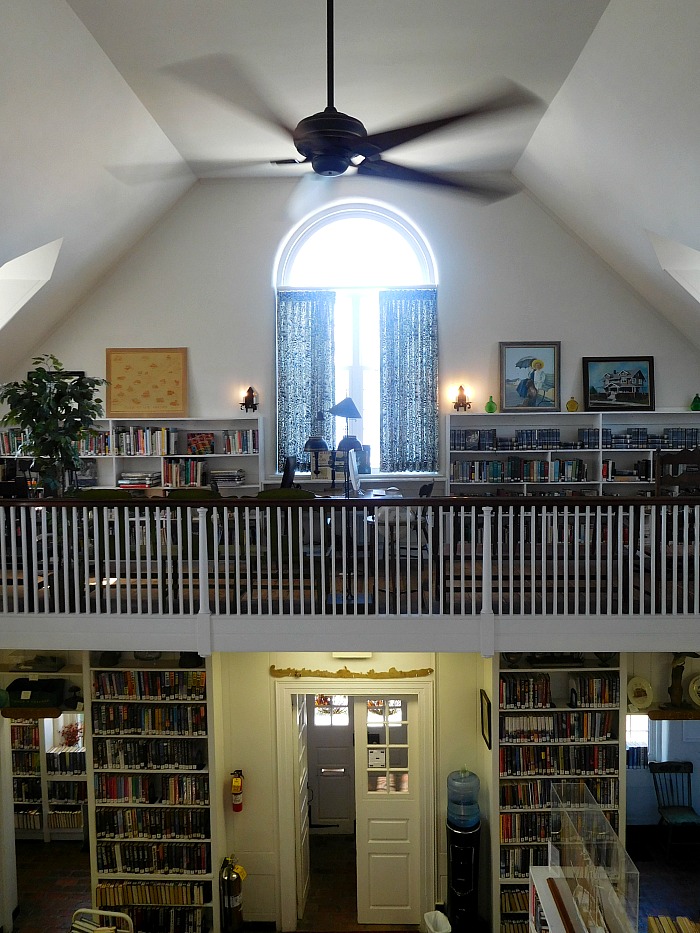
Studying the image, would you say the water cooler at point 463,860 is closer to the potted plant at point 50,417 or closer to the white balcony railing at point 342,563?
the white balcony railing at point 342,563

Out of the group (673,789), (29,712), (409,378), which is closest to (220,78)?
(409,378)

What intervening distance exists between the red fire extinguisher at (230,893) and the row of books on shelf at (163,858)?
18 cm

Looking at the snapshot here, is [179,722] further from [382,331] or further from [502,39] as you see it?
[502,39]

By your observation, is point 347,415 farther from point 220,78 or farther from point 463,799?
point 463,799

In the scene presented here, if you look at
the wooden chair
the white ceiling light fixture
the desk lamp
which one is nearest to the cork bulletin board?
the white ceiling light fixture

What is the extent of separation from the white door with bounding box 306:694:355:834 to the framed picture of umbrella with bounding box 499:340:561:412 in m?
3.64

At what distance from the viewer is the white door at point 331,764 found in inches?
312

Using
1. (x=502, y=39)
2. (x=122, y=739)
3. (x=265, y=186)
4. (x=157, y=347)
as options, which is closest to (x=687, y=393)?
(x=502, y=39)

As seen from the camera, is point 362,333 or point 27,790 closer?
point 27,790

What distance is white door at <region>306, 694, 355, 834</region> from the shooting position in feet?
26.0

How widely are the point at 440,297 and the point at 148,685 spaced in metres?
4.90

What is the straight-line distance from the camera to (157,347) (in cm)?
830

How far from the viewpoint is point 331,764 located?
7980 mm

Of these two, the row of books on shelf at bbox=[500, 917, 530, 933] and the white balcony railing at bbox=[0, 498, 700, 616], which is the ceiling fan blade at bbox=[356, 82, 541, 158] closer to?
the white balcony railing at bbox=[0, 498, 700, 616]
